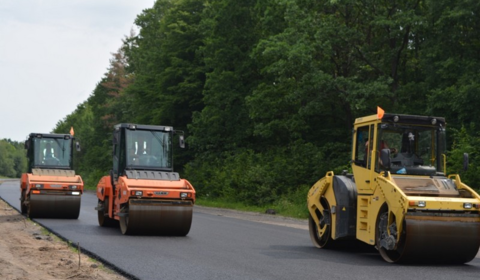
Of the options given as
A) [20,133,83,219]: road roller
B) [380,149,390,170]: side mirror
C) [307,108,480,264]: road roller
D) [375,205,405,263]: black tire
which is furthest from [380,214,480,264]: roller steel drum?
[20,133,83,219]: road roller

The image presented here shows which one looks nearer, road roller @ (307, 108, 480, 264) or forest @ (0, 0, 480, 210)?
road roller @ (307, 108, 480, 264)

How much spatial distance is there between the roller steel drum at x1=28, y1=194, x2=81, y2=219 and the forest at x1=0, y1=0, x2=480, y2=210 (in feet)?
34.5

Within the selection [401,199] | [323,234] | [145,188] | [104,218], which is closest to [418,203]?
[401,199]

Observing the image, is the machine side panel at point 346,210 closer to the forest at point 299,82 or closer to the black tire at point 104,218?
the black tire at point 104,218

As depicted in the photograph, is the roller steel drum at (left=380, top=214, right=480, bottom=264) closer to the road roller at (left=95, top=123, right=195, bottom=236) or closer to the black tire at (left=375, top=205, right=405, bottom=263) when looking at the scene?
the black tire at (left=375, top=205, right=405, bottom=263)

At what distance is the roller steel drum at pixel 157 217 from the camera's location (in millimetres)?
17078

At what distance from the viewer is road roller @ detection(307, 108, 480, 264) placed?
39.0 feet

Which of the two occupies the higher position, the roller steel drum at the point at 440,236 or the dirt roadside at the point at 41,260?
the roller steel drum at the point at 440,236

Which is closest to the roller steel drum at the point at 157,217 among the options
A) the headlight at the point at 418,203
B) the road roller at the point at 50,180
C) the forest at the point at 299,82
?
A: the road roller at the point at 50,180

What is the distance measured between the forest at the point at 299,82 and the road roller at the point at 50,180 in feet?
33.4

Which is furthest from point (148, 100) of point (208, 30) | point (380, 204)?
point (380, 204)

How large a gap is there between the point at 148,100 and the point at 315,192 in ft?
129

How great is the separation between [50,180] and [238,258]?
11699 mm

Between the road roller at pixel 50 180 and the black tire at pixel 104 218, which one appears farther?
the road roller at pixel 50 180
